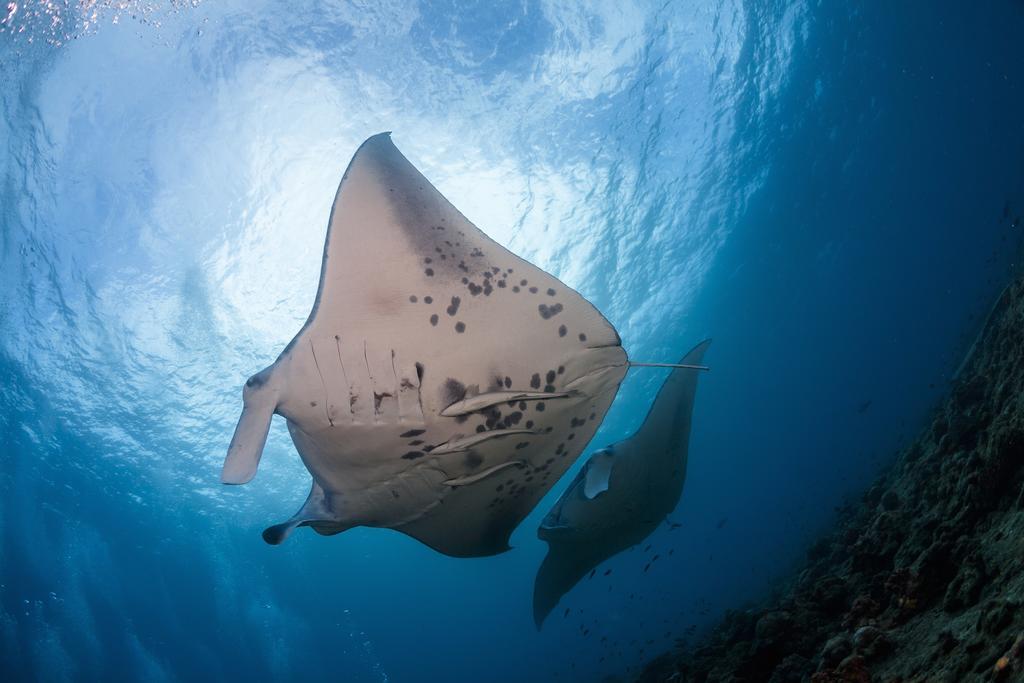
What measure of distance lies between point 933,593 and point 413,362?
3255 mm

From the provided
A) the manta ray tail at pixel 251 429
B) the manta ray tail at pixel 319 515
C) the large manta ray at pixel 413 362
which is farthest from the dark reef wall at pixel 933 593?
the manta ray tail at pixel 251 429

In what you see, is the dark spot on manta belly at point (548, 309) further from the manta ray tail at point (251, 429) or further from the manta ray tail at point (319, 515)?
the manta ray tail at point (319, 515)

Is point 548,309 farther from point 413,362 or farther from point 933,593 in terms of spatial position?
point 933,593

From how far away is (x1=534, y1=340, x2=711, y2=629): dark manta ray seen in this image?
5.60 m

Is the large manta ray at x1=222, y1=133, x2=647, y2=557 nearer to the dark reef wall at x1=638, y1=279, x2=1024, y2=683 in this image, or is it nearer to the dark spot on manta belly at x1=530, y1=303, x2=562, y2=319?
the dark spot on manta belly at x1=530, y1=303, x2=562, y2=319

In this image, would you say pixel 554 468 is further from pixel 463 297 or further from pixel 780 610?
pixel 780 610

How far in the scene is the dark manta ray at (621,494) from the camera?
18.4ft

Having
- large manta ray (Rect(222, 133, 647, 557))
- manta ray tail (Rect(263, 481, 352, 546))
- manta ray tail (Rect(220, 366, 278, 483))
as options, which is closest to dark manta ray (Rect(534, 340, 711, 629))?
large manta ray (Rect(222, 133, 647, 557))

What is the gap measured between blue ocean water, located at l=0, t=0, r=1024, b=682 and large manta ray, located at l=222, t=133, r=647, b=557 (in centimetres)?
880

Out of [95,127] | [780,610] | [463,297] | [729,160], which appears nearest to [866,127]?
[729,160]

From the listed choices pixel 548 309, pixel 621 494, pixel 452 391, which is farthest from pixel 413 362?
pixel 621 494

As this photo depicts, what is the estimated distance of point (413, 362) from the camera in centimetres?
278

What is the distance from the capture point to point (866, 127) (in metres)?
16.8

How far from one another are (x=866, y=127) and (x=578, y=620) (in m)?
43.3
